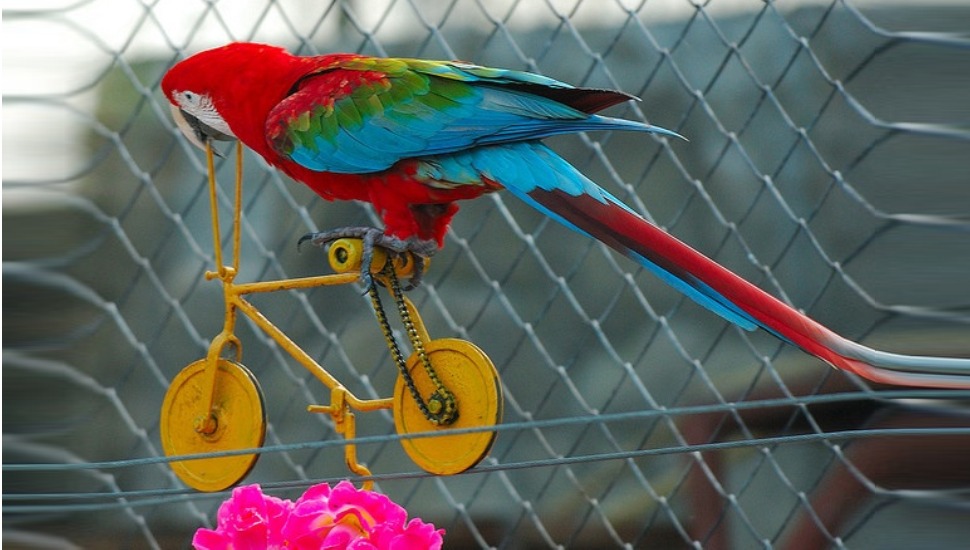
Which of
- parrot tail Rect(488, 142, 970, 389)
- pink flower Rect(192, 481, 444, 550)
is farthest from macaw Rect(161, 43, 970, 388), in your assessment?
pink flower Rect(192, 481, 444, 550)

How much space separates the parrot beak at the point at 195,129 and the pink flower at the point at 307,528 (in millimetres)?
313

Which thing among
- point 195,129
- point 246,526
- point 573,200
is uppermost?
point 573,200

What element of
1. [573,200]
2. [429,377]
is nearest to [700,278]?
[573,200]

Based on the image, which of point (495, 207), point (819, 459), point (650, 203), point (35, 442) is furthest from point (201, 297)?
point (819, 459)

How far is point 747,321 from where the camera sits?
27.3 inches

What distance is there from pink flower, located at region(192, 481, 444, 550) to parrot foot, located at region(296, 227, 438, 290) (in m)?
0.19

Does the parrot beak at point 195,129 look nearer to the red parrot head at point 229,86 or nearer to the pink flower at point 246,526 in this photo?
the red parrot head at point 229,86

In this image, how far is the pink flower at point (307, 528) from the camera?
619 millimetres

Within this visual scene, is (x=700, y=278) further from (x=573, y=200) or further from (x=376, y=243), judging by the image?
(x=376, y=243)

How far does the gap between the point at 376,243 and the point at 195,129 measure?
0.58 feet

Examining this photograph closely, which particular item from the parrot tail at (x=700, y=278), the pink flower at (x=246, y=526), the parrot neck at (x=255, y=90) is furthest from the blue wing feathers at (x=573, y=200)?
the pink flower at (x=246, y=526)

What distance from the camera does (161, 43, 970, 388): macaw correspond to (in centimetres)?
70

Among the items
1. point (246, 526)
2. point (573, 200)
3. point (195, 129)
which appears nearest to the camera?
point (246, 526)

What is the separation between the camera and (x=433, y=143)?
760 mm
